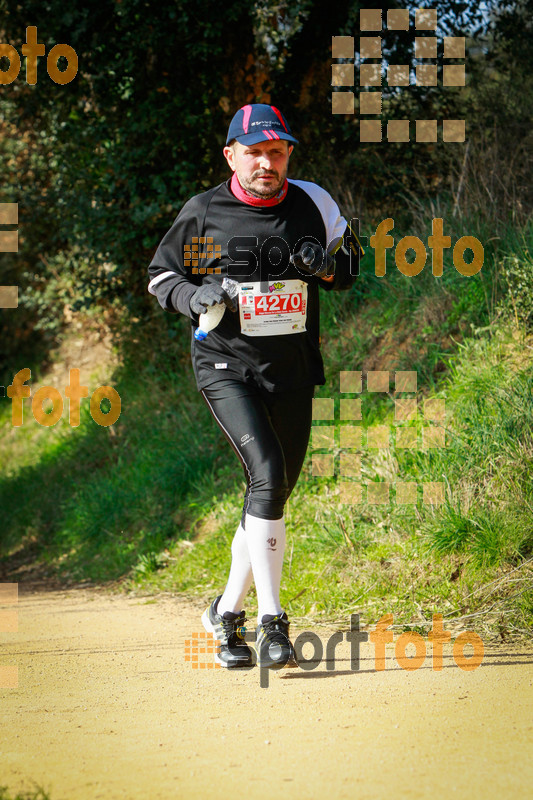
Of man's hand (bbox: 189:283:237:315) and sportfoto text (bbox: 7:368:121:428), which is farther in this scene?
sportfoto text (bbox: 7:368:121:428)

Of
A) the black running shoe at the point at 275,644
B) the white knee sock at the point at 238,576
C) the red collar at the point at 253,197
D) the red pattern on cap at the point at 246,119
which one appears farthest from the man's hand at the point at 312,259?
the black running shoe at the point at 275,644

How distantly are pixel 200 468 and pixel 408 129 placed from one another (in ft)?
11.9

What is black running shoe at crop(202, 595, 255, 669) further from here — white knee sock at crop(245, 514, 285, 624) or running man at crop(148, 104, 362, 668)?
white knee sock at crop(245, 514, 285, 624)

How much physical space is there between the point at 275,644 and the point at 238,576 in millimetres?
480

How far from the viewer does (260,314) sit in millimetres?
4301

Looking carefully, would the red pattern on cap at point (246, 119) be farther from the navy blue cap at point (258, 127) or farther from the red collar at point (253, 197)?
the red collar at point (253, 197)

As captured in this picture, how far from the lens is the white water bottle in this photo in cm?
419

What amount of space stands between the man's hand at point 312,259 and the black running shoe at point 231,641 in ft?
5.31

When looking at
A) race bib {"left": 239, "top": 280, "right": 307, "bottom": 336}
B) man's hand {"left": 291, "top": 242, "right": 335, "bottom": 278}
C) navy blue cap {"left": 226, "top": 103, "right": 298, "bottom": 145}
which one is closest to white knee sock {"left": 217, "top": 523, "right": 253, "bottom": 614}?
race bib {"left": 239, "top": 280, "right": 307, "bottom": 336}

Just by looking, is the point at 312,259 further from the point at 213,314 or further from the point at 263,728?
the point at 263,728

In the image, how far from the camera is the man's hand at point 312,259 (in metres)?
4.21

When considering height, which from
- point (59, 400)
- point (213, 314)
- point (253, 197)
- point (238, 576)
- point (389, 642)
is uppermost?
point (253, 197)

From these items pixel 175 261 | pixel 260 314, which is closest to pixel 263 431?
pixel 260 314

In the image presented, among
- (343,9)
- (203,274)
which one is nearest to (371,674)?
(203,274)
